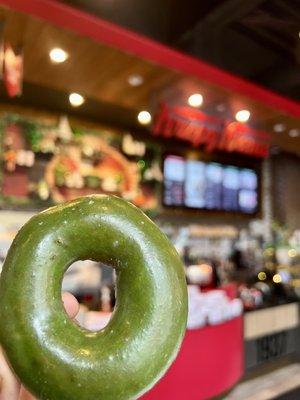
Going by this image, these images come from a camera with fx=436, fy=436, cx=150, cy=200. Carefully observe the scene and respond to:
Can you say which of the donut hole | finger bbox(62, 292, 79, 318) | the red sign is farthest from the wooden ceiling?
finger bbox(62, 292, 79, 318)

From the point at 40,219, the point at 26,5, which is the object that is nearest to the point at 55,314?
the point at 40,219

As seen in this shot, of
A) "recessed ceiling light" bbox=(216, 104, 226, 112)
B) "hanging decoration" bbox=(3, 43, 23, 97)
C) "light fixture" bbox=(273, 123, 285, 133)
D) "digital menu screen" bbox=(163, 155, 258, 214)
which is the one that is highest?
"light fixture" bbox=(273, 123, 285, 133)

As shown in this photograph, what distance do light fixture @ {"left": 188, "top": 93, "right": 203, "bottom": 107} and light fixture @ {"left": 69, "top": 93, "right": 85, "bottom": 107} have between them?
1.23 metres

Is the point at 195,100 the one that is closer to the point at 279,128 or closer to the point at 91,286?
the point at 279,128

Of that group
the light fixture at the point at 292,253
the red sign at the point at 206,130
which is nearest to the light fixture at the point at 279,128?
the red sign at the point at 206,130

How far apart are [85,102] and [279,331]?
12.2 ft

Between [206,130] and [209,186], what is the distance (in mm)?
1139

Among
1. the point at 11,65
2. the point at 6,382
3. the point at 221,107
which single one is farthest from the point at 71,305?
the point at 221,107

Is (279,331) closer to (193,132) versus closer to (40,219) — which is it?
(193,132)

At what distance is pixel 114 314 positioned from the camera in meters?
0.69

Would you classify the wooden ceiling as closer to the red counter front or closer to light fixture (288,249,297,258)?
the red counter front

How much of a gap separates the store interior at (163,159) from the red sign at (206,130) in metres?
0.02

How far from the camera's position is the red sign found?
4984 millimetres

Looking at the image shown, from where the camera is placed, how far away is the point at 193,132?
5434 millimetres
